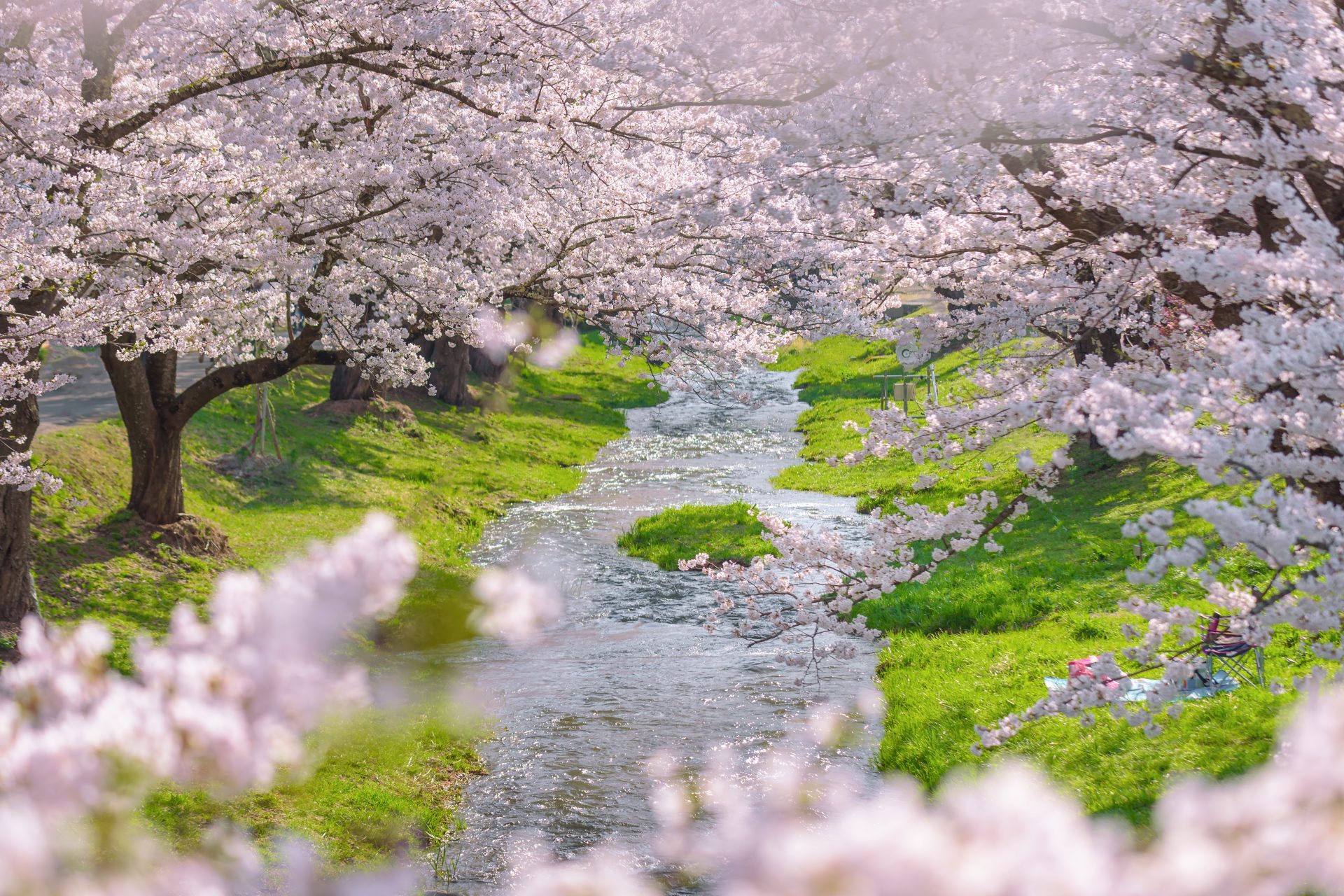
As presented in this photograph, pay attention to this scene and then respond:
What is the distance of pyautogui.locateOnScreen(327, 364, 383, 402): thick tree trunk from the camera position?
26.8 meters

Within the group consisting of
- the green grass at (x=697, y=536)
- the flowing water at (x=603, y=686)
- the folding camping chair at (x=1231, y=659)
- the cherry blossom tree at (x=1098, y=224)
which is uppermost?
the cherry blossom tree at (x=1098, y=224)

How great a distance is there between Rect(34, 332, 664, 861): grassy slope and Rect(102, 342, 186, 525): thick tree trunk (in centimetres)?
42

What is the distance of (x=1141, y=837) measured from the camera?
689cm

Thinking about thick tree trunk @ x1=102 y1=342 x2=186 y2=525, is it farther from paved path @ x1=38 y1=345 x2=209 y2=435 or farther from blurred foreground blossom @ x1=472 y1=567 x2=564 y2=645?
blurred foreground blossom @ x1=472 y1=567 x2=564 y2=645

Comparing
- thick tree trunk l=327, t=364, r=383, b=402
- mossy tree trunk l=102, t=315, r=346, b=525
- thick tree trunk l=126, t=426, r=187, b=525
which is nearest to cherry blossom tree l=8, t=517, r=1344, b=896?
mossy tree trunk l=102, t=315, r=346, b=525

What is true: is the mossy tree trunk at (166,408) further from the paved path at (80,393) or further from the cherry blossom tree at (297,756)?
the cherry blossom tree at (297,756)

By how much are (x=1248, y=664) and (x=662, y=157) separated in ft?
35.5

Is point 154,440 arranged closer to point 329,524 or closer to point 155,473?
point 155,473

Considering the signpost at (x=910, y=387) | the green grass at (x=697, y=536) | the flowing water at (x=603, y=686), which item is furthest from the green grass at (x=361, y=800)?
the signpost at (x=910, y=387)

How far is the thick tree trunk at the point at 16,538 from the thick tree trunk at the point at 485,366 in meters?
26.3

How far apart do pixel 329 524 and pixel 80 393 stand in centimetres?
795

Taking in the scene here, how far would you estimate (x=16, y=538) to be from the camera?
10992 mm

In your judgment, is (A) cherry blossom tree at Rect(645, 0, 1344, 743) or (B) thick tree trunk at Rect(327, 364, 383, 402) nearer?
(A) cherry blossom tree at Rect(645, 0, 1344, 743)

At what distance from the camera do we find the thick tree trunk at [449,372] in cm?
3148
